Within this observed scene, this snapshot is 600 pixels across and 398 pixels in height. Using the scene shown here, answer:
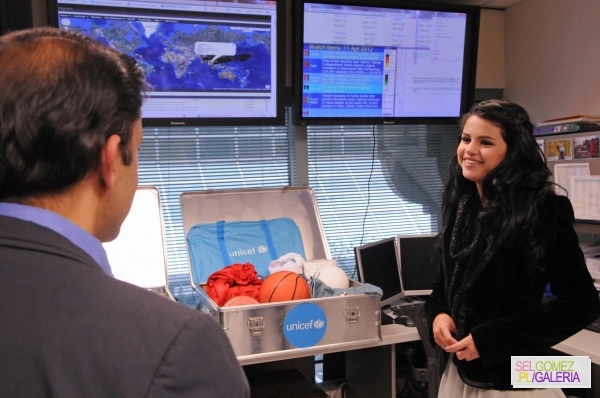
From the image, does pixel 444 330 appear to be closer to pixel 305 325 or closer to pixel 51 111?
pixel 305 325

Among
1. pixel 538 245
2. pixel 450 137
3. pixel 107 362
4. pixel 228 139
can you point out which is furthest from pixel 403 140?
pixel 107 362

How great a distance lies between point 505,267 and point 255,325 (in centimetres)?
85

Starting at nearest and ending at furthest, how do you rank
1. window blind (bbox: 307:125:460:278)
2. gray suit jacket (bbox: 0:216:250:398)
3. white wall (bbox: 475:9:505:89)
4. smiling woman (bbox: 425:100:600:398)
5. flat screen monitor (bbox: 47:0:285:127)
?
gray suit jacket (bbox: 0:216:250:398) < smiling woman (bbox: 425:100:600:398) < flat screen monitor (bbox: 47:0:285:127) < window blind (bbox: 307:125:460:278) < white wall (bbox: 475:9:505:89)

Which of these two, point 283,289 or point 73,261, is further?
point 283,289

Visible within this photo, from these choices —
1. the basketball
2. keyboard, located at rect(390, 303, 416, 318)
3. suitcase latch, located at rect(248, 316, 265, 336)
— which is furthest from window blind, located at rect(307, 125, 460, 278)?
suitcase latch, located at rect(248, 316, 265, 336)

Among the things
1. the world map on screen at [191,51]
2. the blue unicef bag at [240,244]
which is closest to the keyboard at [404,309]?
the blue unicef bag at [240,244]

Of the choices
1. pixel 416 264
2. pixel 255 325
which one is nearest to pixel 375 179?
pixel 416 264

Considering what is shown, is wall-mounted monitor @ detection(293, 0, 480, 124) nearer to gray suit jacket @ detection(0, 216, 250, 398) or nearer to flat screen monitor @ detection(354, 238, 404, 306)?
flat screen monitor @ detection(354, 238, 404, 306)

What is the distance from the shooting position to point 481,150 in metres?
1.61

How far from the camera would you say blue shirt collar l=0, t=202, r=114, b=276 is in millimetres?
581

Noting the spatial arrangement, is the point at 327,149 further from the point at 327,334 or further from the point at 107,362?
the point at 107,362

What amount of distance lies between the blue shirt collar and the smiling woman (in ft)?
3.96

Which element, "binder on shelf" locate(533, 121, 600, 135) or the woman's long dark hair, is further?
"binder on shelf" locate(533, 121, 600, 135)

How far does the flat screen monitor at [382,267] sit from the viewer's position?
8.03 feet
